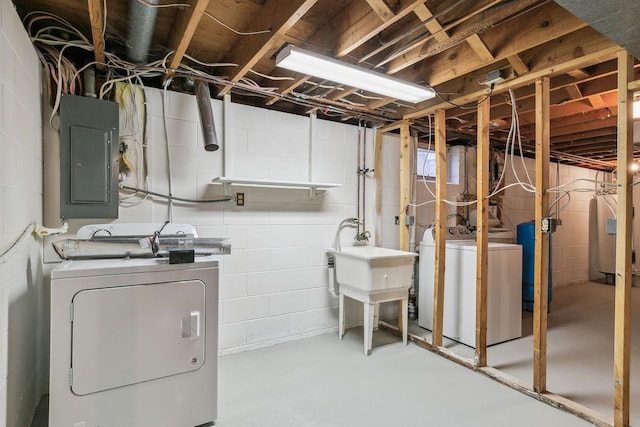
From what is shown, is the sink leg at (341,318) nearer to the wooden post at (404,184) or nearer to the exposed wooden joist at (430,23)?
the wooden post at (404,184)

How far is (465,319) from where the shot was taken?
3.18 metres

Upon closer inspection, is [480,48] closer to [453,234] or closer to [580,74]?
[580,74]

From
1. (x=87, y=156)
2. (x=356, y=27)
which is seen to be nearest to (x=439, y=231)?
(x=356, y=27)

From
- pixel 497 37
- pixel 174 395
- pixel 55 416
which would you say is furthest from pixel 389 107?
pixel 55 416

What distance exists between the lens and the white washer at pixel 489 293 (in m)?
3.12

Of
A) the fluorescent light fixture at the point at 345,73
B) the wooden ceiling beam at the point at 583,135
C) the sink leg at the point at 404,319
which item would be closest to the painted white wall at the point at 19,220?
the fluorescent light fixture at the point at 345,73

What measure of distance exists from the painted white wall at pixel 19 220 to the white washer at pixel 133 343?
18 centimetres

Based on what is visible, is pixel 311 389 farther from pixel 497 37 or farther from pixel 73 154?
pixel 497 37

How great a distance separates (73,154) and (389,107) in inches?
110

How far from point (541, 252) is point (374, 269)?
49.0 inches

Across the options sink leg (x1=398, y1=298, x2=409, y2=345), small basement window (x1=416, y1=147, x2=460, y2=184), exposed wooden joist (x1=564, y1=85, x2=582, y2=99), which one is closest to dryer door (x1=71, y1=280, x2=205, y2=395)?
sink leg (x1=398, y1=298, x2=409, y2=345)

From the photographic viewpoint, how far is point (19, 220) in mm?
1673

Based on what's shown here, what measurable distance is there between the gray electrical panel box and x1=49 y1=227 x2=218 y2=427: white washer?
1.70 feet

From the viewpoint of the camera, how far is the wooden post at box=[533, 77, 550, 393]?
2254 millimetres
